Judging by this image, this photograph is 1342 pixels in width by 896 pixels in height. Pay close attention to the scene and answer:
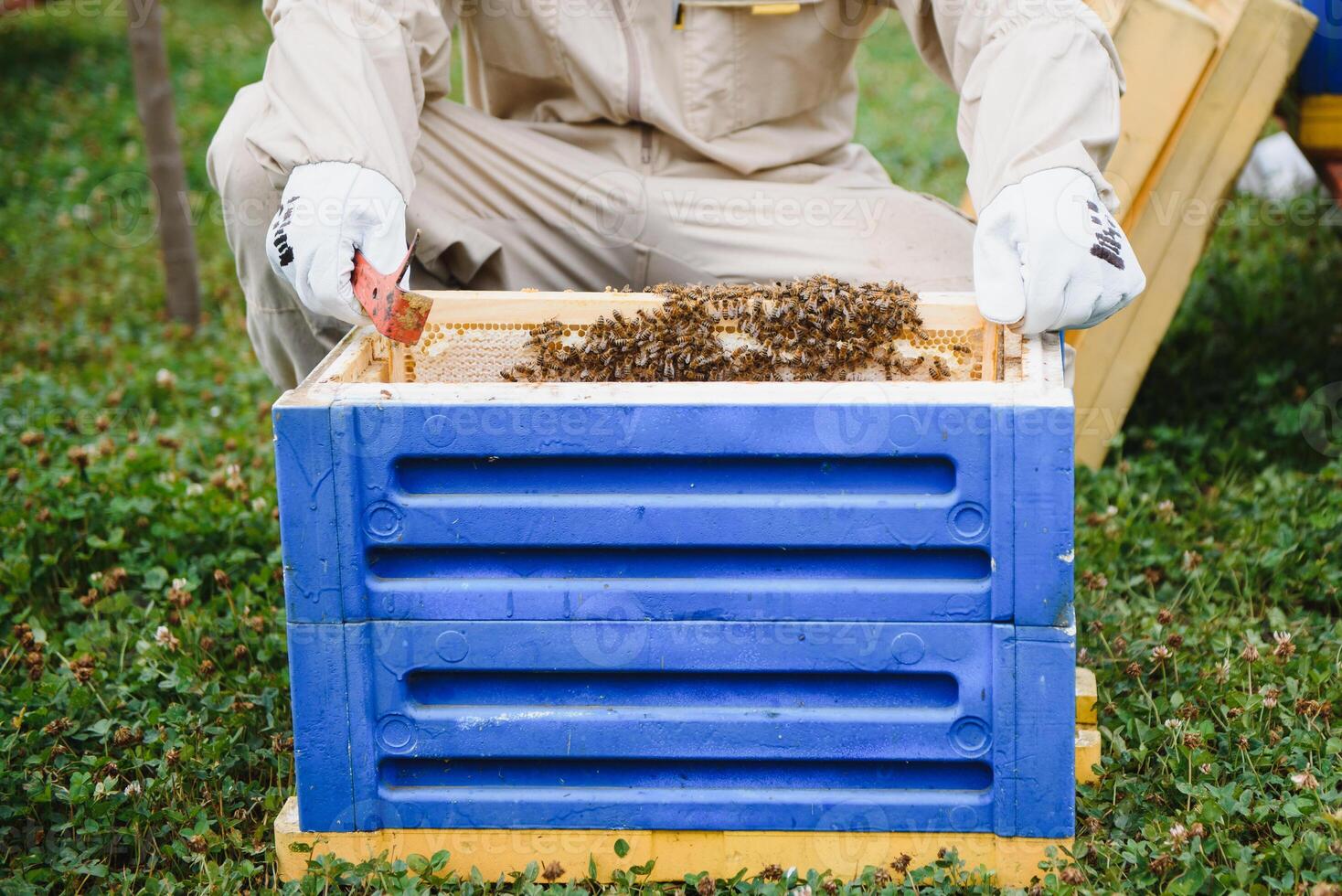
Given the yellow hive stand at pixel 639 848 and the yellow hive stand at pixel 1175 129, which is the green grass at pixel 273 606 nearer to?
the yellow hive stand at pixel 639 848

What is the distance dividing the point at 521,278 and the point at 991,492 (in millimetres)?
1274

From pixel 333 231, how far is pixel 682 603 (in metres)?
0.71

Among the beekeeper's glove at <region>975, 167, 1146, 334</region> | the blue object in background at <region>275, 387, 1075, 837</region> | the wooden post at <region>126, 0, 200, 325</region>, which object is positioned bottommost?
the wooden post at <region>126, 0, 200, 325</region>

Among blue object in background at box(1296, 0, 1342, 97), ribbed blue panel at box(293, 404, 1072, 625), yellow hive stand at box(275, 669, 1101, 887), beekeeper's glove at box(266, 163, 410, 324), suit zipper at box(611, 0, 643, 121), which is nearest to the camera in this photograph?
ribbed blue panel at box(293, 404, 1072, 625)

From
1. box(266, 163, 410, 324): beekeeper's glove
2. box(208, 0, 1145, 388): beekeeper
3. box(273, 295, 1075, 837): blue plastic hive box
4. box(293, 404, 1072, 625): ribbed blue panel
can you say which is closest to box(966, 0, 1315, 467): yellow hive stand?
box(208, 0, 1145, 388): beekeeper

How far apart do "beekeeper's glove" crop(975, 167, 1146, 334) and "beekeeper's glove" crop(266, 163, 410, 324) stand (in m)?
0.83

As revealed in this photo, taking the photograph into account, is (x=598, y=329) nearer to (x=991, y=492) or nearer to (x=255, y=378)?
(x=991, y=492)

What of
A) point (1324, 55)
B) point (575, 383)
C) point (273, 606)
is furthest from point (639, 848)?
point (1324, 55)

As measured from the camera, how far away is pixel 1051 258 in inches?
68.7

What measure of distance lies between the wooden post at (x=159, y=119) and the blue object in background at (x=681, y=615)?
321cm

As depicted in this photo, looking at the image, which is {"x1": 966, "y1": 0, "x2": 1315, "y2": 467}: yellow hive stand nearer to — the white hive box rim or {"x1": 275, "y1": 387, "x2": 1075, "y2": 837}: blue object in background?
the white hive box rim

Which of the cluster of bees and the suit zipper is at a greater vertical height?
the suit zipper

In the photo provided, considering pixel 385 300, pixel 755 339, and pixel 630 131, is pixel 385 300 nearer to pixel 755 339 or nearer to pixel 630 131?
pixel 755 339

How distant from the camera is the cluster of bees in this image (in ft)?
6.53
